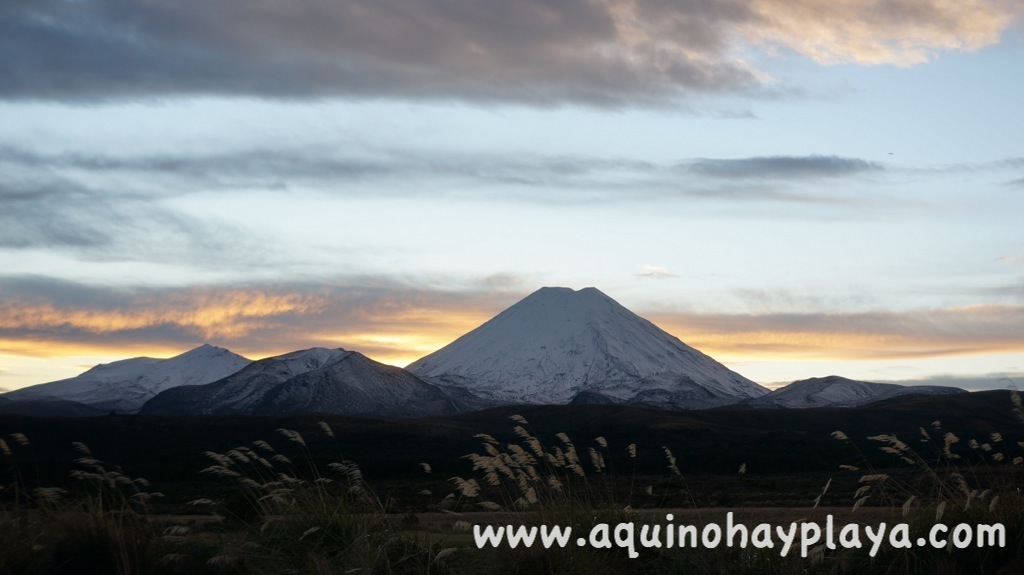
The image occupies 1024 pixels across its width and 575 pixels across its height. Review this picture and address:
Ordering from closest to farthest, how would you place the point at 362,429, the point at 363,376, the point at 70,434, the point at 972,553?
the point at 972,553, the point at 70,434, the point at 362,429, the point at 363,376

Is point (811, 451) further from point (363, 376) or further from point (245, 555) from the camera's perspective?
point (363, 376)

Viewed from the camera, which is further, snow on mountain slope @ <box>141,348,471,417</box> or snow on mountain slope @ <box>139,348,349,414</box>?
snow on mountain slope @ <box>139,348,349,414</box>

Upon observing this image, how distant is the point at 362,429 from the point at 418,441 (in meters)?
6.07

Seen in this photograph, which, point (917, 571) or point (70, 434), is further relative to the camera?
point (70, 434)

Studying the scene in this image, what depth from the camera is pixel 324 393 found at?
558 feet

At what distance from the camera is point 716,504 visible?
29047mm

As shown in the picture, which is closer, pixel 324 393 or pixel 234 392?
pixel 324 393

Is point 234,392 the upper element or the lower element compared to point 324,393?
upper

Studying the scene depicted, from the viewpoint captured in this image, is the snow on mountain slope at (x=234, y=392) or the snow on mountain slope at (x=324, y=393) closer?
the snow on mountain slope at (x=324, y=393)

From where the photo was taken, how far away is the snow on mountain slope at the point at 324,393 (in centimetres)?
16638

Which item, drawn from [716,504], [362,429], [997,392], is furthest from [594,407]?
[716,504]

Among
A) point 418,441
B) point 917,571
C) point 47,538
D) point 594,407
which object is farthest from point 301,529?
point 594,407

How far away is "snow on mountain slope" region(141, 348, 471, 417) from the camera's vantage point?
16638cm

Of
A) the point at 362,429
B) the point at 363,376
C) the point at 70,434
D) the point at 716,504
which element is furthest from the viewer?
the point at 363,376
